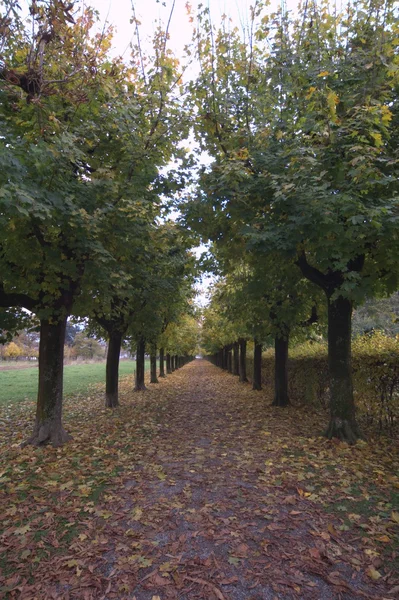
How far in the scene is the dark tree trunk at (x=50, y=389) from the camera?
705cm

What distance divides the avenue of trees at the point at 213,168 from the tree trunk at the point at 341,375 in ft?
0.08

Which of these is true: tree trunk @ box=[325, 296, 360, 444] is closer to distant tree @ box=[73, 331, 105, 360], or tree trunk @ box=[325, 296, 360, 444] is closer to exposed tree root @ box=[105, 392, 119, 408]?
exposed tree root @ box=[105, 392, 119, 408]

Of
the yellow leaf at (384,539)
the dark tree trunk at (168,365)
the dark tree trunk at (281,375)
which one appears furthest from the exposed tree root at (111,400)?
the dark tree trunk at (168,365)

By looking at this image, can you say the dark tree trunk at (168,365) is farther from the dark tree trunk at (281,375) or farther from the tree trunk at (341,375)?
the tree trunk at (341,375)

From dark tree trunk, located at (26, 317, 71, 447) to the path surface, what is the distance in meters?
1.44

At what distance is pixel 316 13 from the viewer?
20.2ft

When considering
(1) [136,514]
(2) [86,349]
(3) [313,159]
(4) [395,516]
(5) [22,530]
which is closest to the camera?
(5) [22,530]

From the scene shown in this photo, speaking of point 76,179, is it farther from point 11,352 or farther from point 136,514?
point 11,352

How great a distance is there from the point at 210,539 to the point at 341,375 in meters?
A: 4.50

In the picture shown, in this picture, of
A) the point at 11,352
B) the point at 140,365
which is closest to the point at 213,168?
the point at 140,365

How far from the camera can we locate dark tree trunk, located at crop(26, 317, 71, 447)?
705 cm

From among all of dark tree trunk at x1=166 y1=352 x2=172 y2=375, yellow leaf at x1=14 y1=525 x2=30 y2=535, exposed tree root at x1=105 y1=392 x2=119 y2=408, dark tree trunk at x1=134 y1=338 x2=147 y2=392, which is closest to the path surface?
yellow leaf at x1=14 y1=525 x2=30 y2=535

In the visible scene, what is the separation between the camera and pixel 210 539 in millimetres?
3475

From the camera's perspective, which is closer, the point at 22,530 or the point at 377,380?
the point at 22,530
